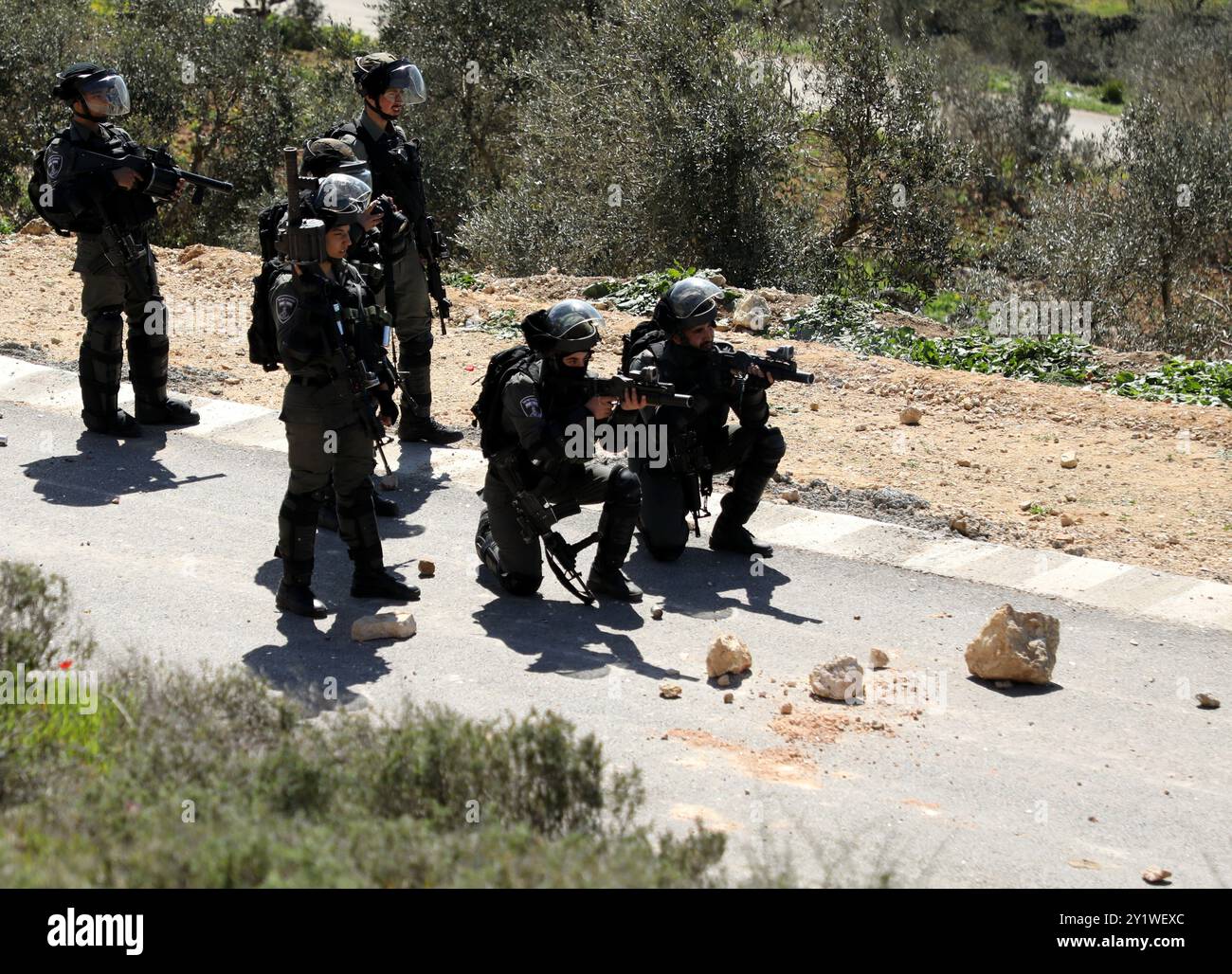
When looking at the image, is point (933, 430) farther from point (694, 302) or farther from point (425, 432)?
point (425, 432)

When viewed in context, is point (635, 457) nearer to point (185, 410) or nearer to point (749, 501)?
point (749, 501)

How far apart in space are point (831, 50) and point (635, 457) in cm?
1191

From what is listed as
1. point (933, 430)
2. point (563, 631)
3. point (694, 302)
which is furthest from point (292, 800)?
point (933, 430)

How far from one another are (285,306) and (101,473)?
10.0ft

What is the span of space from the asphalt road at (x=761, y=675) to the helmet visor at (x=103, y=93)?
91.8 inches

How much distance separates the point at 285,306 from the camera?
22.8ft

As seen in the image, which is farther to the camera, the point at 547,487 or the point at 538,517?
the point at 547,487

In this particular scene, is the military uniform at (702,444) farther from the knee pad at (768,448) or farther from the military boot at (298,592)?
the military boot at (298,592)

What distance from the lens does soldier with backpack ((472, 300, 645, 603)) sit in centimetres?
739

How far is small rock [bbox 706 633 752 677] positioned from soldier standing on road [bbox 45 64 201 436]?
4920 millimetres

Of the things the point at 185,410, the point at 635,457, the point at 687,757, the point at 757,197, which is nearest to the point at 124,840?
the point at 687,757

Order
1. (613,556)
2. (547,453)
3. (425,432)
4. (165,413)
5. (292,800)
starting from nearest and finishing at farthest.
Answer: (292,800) → (547,453) → (613,556) → (425,432) → (165,413)

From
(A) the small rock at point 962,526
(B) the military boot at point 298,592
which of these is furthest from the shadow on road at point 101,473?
(A) the small rock at point 962,526

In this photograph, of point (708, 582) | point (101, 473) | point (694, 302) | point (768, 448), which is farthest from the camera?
point (101, 473)
